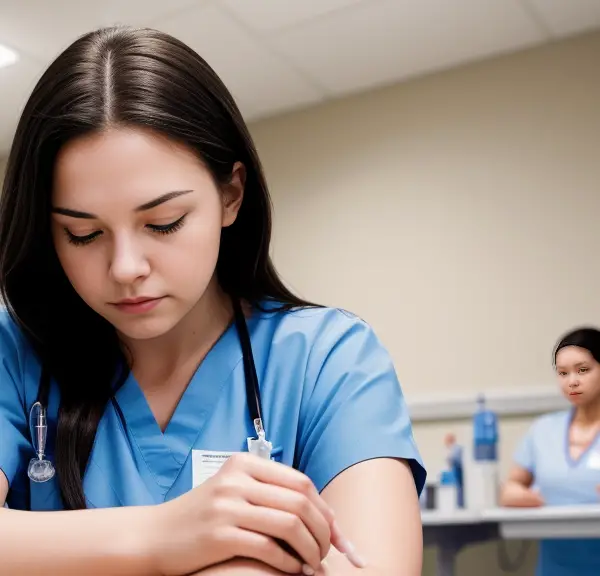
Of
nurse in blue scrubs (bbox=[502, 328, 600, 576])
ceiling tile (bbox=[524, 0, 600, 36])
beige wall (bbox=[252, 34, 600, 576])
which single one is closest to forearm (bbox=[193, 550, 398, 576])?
nurse in blue scrubs (bbox=[502, 328, 600, 576])

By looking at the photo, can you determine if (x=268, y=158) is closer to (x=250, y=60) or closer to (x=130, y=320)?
(x=250, y=60)

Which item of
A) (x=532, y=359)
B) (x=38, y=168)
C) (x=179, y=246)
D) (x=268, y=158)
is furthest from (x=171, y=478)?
(x=268, y=158)

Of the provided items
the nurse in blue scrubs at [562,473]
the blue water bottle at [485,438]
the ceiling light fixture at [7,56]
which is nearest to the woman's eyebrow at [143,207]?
the nurse in blue scrubs at [562,473]

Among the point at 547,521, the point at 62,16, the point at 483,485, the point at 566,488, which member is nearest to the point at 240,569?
the point at 547,521

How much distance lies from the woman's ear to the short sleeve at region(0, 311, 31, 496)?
0.94ft

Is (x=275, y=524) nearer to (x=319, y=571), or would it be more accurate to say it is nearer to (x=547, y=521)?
(x=319, y=571)

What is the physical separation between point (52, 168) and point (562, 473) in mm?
1744

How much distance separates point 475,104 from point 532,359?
1064mm

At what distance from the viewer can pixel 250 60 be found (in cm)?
324

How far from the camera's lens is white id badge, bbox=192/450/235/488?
0.87 metres

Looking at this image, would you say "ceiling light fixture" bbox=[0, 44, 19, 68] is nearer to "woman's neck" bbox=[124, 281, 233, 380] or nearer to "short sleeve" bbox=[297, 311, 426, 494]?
"woman's neck" bbox=[124, 281, 233, 380]

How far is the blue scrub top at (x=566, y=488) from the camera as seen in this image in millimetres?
2004

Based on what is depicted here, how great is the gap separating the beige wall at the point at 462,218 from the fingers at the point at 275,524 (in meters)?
2.39

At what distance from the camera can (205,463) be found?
0.87 meters
